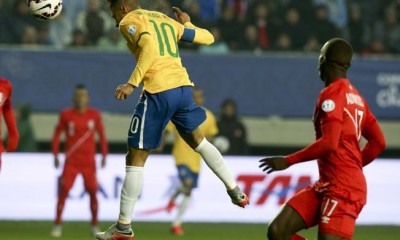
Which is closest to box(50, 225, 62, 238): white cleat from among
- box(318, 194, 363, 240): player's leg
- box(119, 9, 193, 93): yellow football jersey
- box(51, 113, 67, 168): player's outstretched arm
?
box(51, 113, 67, 168): player's outstretched arm

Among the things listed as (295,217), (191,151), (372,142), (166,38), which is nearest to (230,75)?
(191,151)

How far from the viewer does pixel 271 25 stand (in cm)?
1711

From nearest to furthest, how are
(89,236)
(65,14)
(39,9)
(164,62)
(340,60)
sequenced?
(340,60) < (164,62) < (39,9) < (89,236) < (65,14)

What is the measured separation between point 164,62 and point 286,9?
9087 millimetres

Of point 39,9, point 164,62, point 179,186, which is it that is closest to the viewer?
point 164,62

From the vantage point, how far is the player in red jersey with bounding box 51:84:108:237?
14.5 meters

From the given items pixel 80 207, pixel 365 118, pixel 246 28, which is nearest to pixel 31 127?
pixel 80 207

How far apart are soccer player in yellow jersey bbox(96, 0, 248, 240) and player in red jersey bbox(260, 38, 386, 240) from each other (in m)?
1.06

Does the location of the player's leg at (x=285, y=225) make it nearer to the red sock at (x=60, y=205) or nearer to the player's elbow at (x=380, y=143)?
the player's elbow at (x=380, y=143)

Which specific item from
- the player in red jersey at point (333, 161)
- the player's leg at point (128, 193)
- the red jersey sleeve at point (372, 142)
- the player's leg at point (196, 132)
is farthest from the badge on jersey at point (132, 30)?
the red jersey sleeve at point (372, 142)

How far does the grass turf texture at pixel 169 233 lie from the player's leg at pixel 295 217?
5.83m

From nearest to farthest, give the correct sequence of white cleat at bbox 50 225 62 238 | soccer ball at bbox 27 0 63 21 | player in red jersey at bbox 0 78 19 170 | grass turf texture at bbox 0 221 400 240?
soccer ball at bbox 27 0 63 21, player in red jersey at bbox 0 78 19 170, grass turf texture at bbox 0 221 400 240, white cleat at bbox 50 225 62 238

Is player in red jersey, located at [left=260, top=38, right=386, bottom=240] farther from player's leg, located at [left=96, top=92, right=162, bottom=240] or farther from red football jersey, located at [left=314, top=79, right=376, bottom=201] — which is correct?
player's leg, located at [left=96, top=92, right=162, bottom=240]

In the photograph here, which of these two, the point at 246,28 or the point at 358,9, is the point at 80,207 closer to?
the point at 246,28
